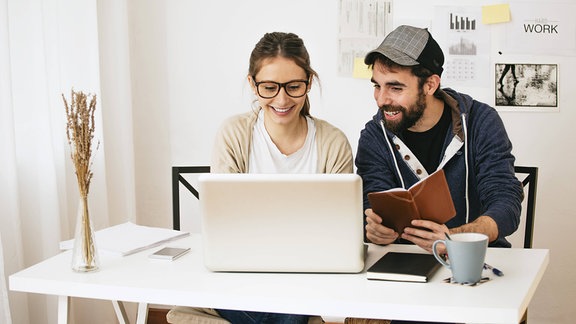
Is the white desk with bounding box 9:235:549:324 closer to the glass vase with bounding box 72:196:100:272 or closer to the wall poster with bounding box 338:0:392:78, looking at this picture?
the glass vase with bounding box 72:196:100:272

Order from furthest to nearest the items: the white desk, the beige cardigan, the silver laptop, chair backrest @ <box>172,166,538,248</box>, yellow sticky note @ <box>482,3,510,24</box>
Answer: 1. yellow sticky note @ <box>482,3,510,24</box>
2. chair backrest @ <box>172,166,538,248</box>
3. the beige cardigan
4. the silver laptop
5. the white desk

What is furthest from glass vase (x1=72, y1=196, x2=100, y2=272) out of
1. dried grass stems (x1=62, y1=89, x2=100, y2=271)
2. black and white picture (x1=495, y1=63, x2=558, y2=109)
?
black and white picture (x1=495, y1=63, x2=558, y2=109)

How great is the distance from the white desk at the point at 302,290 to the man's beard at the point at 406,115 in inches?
20.8

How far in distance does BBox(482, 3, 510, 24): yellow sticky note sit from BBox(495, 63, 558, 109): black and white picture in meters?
0.18

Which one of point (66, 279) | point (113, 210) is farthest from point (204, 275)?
point (113, 210)

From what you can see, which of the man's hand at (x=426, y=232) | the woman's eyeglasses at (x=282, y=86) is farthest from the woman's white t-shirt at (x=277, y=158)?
the man's hand at (x=426, y=232)

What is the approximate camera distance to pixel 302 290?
1.26 meters

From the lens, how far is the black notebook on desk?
1.31 m

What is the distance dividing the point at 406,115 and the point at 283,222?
0.72m

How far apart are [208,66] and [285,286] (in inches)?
66.8

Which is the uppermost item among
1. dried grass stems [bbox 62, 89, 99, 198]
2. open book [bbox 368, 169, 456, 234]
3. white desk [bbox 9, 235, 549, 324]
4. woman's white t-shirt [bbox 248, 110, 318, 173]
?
dried grass stems [bbox 62, 89, 99, 198]

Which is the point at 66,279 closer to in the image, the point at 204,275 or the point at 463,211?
the point at 204,275

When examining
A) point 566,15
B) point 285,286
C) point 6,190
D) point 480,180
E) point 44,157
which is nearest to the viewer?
point 285,286

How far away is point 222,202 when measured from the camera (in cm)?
132
